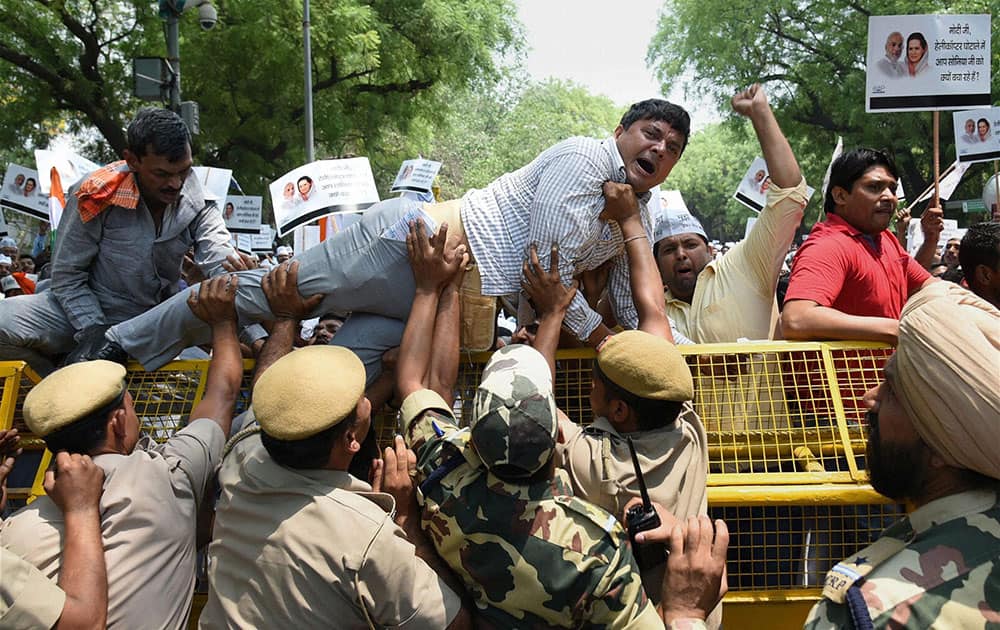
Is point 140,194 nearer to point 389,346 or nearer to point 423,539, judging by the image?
point 389,346

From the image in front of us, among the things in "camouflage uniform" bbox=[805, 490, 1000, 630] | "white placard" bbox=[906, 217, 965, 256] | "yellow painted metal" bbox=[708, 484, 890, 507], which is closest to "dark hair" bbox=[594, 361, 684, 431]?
"yellow painted metal" bbox=[708, 484, 890, 507]

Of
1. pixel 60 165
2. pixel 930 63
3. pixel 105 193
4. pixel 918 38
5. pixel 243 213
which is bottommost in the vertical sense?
pixel 243 213

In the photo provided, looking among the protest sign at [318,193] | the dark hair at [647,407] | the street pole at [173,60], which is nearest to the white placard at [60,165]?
the street pole at [173,60]

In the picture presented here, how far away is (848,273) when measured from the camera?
3443 millimetres

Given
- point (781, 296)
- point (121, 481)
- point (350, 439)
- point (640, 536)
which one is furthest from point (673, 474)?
point (781, 296)

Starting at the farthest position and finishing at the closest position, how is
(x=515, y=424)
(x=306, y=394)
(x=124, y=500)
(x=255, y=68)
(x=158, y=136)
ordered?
1. (x=255, y=68)
2. (x=158, y=136)
3. (x=124, y=500)
4. (x=306, y=394)
5. (x=515, y=424)

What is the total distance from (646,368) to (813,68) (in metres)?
25.1

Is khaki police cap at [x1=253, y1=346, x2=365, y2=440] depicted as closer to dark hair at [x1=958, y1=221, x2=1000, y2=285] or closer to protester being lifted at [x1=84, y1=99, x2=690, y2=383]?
protester being lifted at [x1=84, y1=99, x2=690, y2=383]

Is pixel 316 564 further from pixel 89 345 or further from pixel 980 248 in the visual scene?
pixel 980 248

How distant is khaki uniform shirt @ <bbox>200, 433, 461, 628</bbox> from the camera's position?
222 cm

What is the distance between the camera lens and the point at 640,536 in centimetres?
237

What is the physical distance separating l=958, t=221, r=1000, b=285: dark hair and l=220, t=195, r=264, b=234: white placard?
428 inches

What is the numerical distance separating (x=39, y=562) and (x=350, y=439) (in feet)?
2.97

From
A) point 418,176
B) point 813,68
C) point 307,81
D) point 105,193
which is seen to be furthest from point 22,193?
point 813,68
